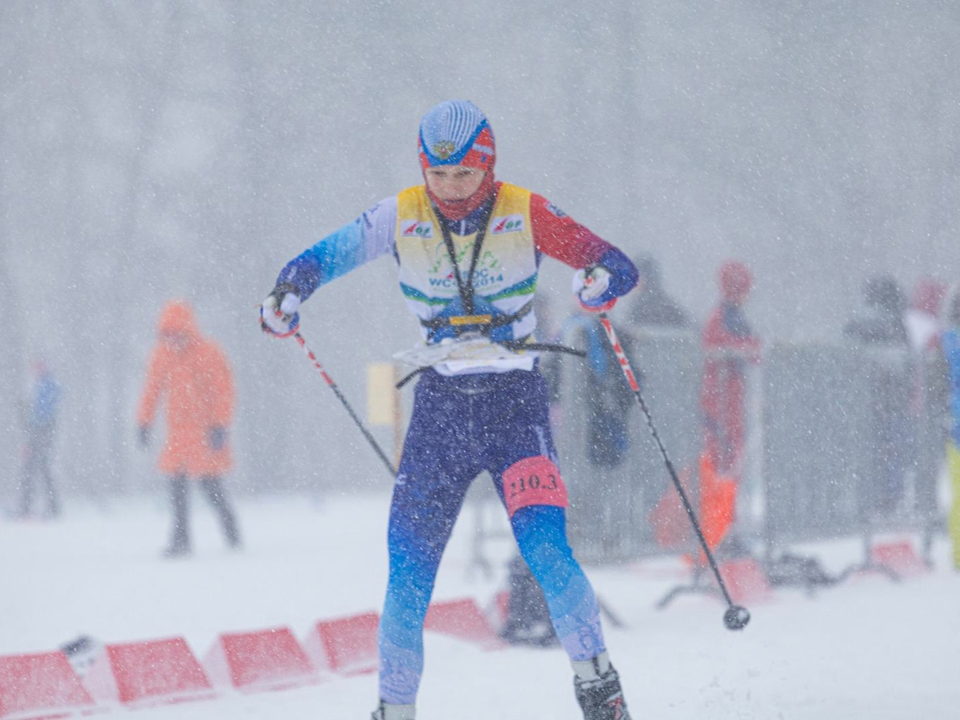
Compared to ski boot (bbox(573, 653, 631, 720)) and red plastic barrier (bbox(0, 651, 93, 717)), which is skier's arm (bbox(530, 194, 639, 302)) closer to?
ski boot (bbox(573, 653, 631, 720))

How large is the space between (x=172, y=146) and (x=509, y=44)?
6389mm

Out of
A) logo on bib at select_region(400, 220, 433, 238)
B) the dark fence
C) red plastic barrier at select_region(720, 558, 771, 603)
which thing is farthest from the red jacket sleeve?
red plastic barrier at select_region(720, 558, 771, 603)

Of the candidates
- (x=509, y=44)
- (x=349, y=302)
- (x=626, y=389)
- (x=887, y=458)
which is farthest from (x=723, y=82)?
(x=626, y=389)

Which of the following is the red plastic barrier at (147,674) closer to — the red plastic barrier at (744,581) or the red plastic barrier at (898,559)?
the red plastic barrier at (744,581)

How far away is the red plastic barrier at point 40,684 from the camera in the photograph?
466 cm

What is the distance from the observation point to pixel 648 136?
862 inches

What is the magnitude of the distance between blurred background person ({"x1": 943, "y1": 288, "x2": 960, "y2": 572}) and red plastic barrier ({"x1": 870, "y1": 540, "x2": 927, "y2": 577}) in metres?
0.28

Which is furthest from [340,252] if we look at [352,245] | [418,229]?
[418,229]

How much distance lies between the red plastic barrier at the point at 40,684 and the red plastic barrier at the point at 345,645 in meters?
1.04

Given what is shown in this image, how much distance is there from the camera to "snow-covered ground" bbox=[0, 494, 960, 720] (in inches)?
182

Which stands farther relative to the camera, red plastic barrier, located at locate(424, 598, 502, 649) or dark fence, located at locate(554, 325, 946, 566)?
dark fence, located at locate(554, 325, 946, 566)

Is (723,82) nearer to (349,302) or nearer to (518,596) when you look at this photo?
(349,302)

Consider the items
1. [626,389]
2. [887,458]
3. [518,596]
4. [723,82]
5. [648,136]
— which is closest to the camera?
[518,596]

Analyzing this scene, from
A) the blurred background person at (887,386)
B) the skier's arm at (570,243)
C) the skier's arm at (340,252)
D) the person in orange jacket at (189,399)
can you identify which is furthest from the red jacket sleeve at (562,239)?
the person in orange jacket at (189,399)
